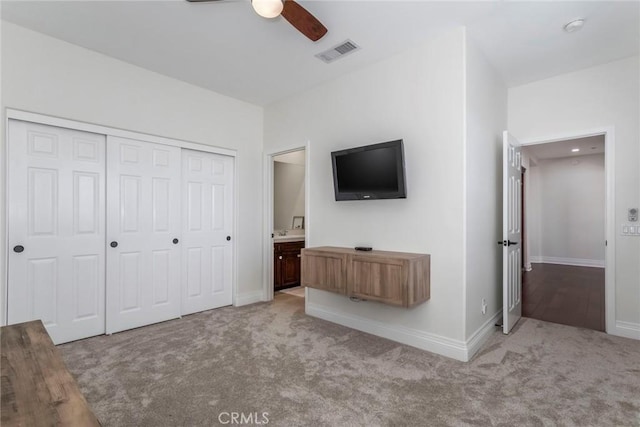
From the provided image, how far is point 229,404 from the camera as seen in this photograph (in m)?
2.02

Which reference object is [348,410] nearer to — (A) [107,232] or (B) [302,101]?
(A) [107,232]

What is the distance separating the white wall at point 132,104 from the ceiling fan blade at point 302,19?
86.5 inches

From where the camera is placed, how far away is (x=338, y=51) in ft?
10.0

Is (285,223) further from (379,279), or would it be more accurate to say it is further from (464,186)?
(464,186)

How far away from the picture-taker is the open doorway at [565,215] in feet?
19.9

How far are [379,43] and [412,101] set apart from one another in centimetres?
62

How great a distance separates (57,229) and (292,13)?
2.86 m

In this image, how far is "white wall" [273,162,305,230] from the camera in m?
5.82

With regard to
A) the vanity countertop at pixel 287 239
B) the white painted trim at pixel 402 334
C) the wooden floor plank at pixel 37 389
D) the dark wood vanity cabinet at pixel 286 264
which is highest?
the vanity countertop at pixel 287 239

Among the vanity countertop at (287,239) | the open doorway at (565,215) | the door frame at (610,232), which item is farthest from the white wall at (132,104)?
the open doorway at (565,215)

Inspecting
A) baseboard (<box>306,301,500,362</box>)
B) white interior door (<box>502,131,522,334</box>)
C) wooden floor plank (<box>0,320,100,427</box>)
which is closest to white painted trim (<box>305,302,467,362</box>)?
baseboard (<box>306,301,500,362</box>)

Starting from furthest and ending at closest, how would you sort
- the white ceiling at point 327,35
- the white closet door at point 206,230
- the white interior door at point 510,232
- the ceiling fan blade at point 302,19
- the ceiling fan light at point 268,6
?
the white closet door at point 206,230 → the white interior door at point 510,232 → the white ceiling at point 327,35 → the ceiling fan blade at point 302,19 → the ceiling fan light at point 268,6

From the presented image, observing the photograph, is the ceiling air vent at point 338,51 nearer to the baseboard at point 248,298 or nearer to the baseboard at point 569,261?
the baseboard at point 248,298

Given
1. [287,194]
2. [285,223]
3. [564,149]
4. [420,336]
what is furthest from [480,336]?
[564,149]
